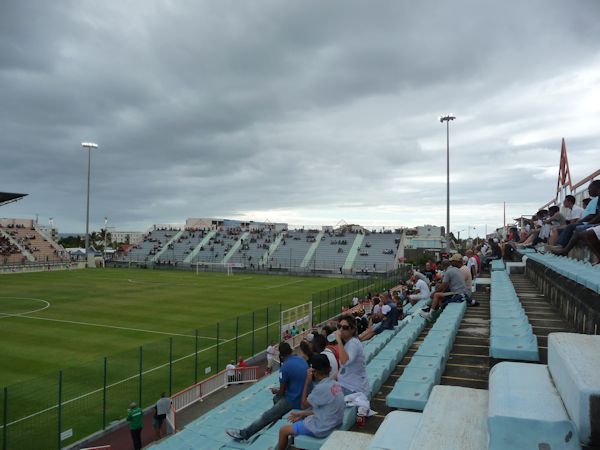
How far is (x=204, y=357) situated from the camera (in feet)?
58.6

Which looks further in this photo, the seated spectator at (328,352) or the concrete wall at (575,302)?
the seated spectator at (328,352)

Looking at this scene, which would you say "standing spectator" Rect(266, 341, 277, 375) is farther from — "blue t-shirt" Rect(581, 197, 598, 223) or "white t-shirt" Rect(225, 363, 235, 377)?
"blue t-shirt" Rect(581, 197, 598, 223)

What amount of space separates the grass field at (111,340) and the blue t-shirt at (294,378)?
7.84 meters

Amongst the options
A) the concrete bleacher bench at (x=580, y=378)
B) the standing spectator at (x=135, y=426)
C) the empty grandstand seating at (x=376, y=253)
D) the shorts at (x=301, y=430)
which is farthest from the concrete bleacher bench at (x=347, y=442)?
the empty grandstand seating at (x=376, y=253)

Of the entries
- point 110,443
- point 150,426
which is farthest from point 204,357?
point 110,443

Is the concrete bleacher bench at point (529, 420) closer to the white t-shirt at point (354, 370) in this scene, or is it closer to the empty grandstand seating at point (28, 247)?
the white t-shirt at point (354, 370)

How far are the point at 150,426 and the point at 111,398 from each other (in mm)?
2400

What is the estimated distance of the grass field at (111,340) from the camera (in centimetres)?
1252

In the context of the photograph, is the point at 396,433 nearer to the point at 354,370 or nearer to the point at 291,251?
the point at 354,370

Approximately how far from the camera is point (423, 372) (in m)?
5.01

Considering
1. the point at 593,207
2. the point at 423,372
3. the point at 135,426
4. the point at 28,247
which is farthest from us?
the point at 28,247

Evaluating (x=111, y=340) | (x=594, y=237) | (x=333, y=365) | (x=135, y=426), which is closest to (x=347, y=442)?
(x=333, y=365)

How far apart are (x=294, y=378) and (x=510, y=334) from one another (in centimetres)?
264

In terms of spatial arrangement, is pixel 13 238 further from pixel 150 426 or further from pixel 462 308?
pixel 462 308
